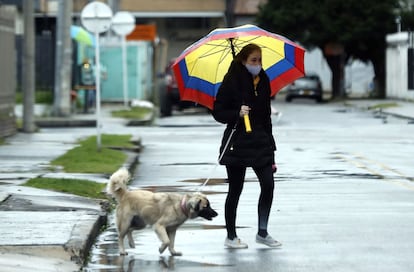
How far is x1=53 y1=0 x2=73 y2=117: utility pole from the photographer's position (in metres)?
32.2

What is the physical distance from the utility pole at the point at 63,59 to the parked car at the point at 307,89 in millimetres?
24253

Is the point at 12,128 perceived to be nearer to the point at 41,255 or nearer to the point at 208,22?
the point at 41,255

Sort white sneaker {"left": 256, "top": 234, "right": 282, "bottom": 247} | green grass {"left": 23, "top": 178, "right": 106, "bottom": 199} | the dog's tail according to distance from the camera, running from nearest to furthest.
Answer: the dog's tail → white sneaker {"left": 256, "top": 234, "right": 282, "bottom": 247} → green grass {"left": 23, "top": 178, "right": 106, "bottom": 199}

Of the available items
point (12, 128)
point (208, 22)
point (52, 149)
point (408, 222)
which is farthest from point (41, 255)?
point (208, 22)

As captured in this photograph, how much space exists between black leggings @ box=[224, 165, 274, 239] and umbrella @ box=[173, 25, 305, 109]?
1.04m

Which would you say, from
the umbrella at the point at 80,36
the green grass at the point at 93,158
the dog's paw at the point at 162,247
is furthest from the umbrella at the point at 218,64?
the umbrella at the point at 80,36

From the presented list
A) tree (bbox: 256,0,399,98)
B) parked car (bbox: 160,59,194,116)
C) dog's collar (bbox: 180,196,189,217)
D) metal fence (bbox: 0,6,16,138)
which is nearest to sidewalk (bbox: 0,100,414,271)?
dog's collar (bbox: 180,196,189,217)

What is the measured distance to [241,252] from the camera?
10344 mm

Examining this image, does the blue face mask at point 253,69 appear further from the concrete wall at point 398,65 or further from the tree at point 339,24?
the tree at point 339,24

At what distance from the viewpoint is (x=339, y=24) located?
54.5 meters

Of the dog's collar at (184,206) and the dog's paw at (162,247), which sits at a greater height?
the dog's collar at (184,206)

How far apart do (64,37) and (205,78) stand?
21.3 meters

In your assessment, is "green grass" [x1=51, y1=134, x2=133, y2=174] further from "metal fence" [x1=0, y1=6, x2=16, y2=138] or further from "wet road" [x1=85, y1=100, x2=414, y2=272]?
"metal fence" [x1=0, y1=6, x2=16, y2=138]

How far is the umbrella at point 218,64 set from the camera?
Answer: 1154cm
